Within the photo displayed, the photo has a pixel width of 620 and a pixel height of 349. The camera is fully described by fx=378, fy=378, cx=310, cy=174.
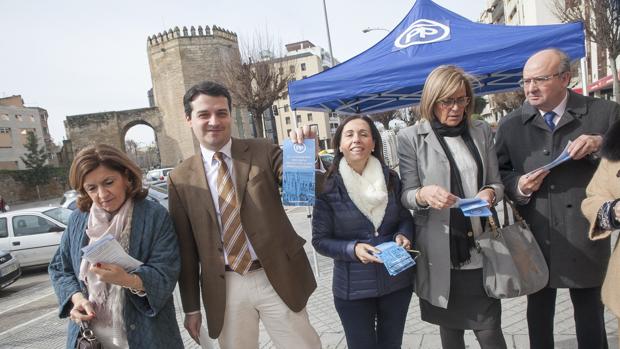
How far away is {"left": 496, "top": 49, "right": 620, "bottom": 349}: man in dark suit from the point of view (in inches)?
82.0

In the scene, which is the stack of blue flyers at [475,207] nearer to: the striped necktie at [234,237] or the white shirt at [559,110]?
the white shirt at [559,110]

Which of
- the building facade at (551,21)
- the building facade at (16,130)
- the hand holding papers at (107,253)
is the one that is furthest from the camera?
the building facade at (16,130)

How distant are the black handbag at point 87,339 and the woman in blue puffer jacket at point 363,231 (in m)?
1.17

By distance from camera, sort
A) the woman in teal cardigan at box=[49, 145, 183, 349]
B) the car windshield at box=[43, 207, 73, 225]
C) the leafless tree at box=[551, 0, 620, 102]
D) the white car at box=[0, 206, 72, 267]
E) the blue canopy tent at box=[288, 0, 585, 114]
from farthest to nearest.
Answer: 1. the leafless tree at box=[551, 0, 620, 102]
2. the car windshield at box=[43, 207, 73, 225]
3. the white car at box=[0, 206, 72, 267]
4. the blue canopy tent at box=[288, 0, 585, 114]
5. the woman in teal cardigan at box=[49, 145, 183, 349]

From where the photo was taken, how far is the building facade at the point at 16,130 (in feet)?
167

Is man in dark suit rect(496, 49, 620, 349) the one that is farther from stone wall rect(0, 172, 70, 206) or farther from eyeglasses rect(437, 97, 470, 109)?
stone wall rect(0, 172, 70, 206)

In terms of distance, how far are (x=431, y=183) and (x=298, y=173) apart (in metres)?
0.72

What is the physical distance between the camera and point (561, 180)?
2.12m

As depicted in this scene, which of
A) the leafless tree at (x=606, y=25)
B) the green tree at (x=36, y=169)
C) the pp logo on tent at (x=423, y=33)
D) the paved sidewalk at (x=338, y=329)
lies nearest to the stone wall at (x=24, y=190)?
the green tree at (x=36, y=169)

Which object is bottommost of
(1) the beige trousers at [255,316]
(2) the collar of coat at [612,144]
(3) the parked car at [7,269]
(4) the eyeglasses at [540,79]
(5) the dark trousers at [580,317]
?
(3) the parked car at [7,269]

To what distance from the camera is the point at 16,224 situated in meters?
8.21

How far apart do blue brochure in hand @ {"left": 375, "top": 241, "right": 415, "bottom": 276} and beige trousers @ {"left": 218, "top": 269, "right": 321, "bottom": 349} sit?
2.11ft

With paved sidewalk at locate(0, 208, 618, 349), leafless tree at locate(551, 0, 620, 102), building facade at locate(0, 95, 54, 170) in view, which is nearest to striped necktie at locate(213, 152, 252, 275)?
paved sidewalk at locate(0, 208, 618, 349)

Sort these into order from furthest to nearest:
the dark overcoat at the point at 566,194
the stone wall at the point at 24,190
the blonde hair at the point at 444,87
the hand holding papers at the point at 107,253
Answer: the stone wall at the point at 24,190 < the dark overcoat at the point at 566,194 < the blonde hair at the point at 444,87 < the hand holding papers at the point at 107,253
